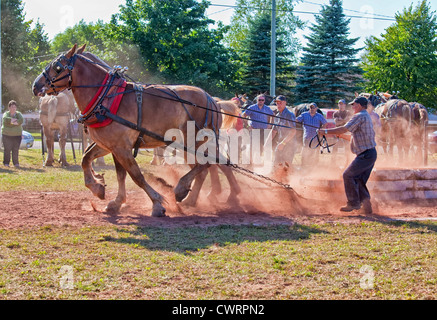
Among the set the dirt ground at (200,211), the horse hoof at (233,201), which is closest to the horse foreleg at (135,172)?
the dirt ground at (200,211)

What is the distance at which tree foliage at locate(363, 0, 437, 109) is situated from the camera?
1286 inches

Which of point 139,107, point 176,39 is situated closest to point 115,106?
point 139,107

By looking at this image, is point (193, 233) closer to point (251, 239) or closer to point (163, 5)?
point (251, 239)

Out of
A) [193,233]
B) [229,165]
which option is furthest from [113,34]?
[193,233]

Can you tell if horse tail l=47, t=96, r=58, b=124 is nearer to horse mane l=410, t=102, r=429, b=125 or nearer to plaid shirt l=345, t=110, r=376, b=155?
plaid shirt l=345, t=110, r=376, b=155

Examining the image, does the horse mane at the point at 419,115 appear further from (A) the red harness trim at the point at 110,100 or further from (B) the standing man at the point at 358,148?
(A) the red harness trim at the point at 110,100

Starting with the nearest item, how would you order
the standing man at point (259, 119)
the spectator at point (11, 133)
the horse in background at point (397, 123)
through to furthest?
the standing man at point (259, 119), the spectator at point (11, 133), the horse in background at point (397, 123)

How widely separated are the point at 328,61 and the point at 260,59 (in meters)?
4.64

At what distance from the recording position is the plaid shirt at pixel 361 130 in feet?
29.3

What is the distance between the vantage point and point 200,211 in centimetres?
926

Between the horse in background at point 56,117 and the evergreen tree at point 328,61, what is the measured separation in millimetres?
21459

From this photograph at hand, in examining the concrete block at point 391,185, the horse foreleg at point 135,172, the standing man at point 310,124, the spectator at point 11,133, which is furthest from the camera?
the spectator at point 11,133

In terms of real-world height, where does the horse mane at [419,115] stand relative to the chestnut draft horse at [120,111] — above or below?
above
